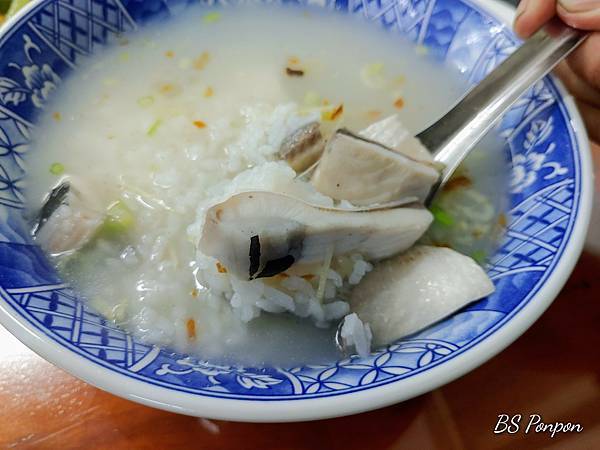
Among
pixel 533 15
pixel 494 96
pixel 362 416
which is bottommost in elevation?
pixel 362 416

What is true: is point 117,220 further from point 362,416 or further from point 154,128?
point 362,416

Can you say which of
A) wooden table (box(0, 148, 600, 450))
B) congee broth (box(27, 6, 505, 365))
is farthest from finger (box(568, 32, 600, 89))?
wooden table (box(0, 148, 600, 450))

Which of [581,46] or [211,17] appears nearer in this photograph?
[581,46]

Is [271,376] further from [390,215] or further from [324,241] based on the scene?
[390,215]

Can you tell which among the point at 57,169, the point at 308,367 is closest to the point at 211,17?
the point at 57,169

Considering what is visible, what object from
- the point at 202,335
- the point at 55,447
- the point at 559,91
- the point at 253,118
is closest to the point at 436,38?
the point at 559,91

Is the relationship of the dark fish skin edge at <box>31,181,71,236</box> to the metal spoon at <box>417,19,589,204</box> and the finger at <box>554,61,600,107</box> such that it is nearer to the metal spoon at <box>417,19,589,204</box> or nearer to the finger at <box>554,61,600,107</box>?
the metal spoon at <box>417,19,589,204</box>
